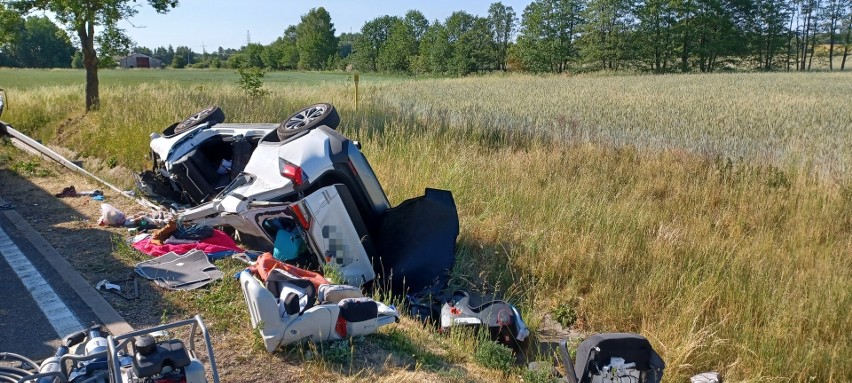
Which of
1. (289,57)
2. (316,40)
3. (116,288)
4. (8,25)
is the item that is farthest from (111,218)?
(289,57)

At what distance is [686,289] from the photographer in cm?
520

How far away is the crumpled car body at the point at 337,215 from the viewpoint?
4.97 meters

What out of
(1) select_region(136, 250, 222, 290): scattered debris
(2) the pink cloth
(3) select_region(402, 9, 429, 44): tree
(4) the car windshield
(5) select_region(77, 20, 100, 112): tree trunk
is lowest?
(1) select_region(136, 250, 222, 290): scattered debris

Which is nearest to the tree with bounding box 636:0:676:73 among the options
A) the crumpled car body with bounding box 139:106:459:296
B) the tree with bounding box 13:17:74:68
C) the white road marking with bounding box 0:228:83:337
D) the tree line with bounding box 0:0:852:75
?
the tree line with bounding box 0:0:852:75

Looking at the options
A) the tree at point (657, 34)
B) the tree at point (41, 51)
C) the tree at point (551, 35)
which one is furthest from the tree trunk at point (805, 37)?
the tree at point (41, 51)

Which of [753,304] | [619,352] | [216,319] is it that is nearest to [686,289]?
[753,304]

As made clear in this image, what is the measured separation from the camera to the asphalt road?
3781 mm

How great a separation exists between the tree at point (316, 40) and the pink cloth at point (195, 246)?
265ft

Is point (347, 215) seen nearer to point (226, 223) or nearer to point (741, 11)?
point (226, 223)

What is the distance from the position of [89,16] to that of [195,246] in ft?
31.3

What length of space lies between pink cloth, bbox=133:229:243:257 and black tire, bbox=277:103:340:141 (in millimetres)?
1127

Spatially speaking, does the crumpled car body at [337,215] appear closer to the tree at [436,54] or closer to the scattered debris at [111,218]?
the scattered debris at [111,218]

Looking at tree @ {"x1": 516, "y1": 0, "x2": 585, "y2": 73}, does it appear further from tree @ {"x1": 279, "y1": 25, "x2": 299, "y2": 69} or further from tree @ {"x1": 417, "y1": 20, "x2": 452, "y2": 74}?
tree @ {"x1": 279, "y1": 25, "x2": 299, "y2": 69}

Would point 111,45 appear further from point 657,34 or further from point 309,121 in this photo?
point 657,34
